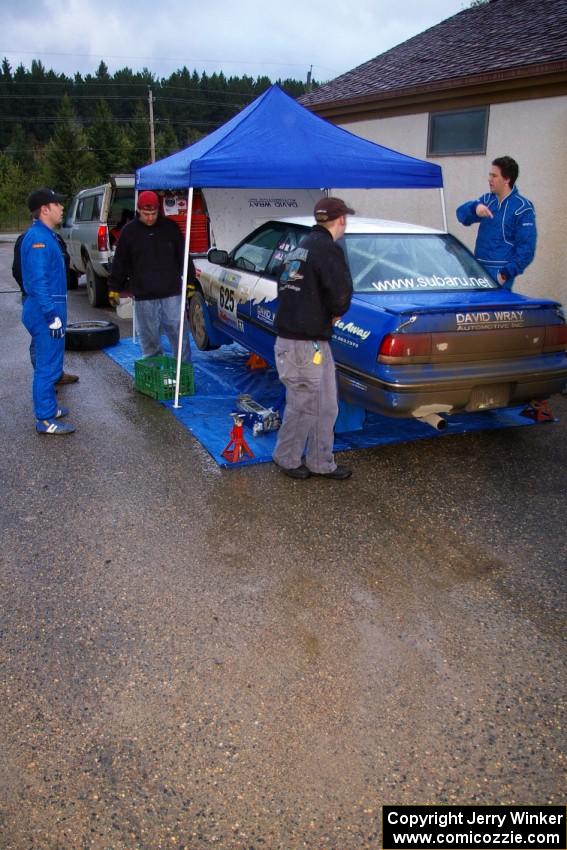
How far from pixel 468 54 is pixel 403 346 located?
7.70 metres

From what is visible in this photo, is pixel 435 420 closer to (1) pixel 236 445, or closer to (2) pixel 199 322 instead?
(1) pixel 236 445

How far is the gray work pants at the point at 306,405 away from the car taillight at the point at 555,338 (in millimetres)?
1627

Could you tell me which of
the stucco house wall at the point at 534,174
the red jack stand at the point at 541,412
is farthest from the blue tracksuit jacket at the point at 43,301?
the stucco house wall at the point at 534,174

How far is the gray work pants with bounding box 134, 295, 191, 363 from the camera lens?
6648 mm

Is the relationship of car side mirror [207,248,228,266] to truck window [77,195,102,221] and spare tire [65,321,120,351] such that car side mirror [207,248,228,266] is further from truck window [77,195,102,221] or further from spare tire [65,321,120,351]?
truck window [77,195,102,221]

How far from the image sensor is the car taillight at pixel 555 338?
4914 mm

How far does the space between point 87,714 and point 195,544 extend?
137cm

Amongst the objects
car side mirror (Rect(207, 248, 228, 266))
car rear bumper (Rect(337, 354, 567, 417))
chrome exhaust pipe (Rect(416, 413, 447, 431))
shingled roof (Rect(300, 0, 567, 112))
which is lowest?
chrome exhaust pipe (Rect(416, 413, 447, 431))

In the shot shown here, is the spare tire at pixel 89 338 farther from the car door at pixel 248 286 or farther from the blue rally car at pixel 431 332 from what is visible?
the blue rally car at pixel 431 332

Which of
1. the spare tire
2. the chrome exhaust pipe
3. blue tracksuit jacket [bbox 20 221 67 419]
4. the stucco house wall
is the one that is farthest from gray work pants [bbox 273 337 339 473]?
the stucco house wall

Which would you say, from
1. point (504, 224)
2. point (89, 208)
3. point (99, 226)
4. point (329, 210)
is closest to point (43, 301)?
point (329, 210)

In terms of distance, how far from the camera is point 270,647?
2986 millimetres

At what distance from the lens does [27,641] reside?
3002 mm

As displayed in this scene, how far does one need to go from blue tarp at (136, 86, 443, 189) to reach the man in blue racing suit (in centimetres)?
119
